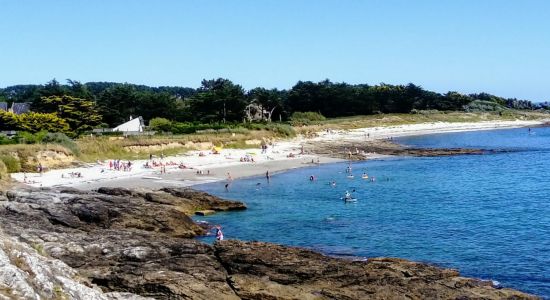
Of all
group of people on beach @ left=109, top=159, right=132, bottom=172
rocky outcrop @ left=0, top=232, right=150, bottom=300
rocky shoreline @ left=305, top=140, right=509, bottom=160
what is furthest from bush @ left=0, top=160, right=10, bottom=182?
rocky shoreline @ left=305, top=140, right=509, bottom=160

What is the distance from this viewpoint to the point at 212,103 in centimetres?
9131

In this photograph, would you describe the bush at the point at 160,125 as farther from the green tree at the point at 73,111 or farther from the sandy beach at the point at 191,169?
the sandy beach at the point at 191,169

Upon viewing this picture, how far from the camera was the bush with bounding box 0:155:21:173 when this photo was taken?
44.3 meters

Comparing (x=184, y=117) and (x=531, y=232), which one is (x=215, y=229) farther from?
(x=184, y=117)

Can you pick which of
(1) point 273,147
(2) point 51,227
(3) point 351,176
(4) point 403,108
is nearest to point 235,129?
(1) point 273,147

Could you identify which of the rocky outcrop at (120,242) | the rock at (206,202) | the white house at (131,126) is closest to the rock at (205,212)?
the rock at (206,202)

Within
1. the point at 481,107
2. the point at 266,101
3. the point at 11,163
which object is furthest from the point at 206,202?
the point at 481,107

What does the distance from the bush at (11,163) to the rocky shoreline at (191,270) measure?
2154 cm

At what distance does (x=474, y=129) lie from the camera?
12144 cm

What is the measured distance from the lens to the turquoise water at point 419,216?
2416 cm

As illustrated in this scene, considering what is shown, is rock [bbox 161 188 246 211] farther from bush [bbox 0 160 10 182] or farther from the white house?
the white house

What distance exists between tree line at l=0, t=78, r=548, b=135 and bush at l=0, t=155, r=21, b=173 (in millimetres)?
19553

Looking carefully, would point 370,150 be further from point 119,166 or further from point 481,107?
point 481,107

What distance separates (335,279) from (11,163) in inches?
1396
